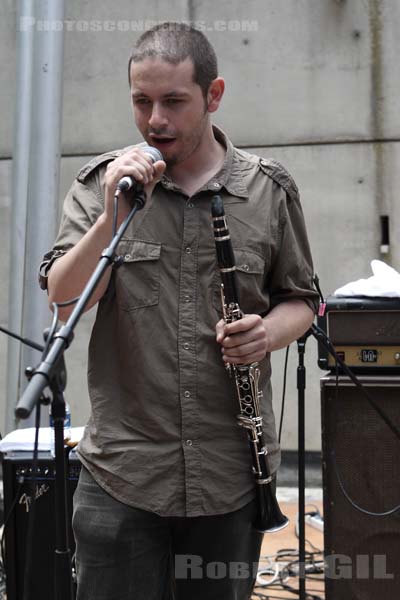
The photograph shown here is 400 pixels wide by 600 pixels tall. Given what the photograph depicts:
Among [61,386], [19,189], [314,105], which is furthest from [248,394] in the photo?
[314,105]

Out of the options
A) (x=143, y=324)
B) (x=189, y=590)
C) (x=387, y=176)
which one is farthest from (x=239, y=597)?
(x=387, y=176)

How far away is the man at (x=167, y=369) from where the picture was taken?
1784 mm

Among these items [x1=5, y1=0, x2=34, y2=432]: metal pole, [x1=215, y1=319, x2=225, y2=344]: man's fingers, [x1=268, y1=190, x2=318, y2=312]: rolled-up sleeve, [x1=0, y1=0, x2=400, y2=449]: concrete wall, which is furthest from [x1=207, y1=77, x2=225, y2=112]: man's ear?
[x1=0, y1=0, x2=400, y2=449]: concrete wall

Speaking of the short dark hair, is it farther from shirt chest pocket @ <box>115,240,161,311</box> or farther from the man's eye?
shirt chest pocket @ <box>115,240,161,311</box>

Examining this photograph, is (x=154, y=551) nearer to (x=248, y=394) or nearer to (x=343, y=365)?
(x=248, y=394)

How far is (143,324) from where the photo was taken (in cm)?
182

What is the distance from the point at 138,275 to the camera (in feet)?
6.03

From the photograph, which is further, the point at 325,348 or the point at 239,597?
the point at 325,348

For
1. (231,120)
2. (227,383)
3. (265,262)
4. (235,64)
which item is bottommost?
(227,383)

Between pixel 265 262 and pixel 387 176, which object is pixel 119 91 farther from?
pixel 265 262

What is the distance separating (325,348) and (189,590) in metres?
1.42

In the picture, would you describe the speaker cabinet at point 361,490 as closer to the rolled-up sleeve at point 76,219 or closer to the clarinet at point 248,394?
the clarinet at point 248,394

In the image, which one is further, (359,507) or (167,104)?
(359,507)

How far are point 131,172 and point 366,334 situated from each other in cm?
187
